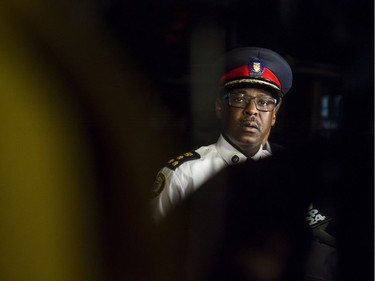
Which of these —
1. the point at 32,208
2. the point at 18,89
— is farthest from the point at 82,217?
the point at 18,89

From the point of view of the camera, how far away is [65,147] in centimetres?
195

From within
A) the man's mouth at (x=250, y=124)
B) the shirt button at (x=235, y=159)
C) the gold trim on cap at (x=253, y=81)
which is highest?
the gold trim on cap at (x=253, y=81)

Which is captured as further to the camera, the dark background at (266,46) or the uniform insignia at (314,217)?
the uniform insignia at (314,217)

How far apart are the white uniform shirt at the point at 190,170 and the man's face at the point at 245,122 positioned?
3 cm

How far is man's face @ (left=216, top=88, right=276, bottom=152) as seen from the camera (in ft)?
6.33

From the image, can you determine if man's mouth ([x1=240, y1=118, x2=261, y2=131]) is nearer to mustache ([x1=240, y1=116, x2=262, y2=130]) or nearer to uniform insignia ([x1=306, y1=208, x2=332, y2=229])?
mustache ([x1=240, y1=116, x2=262, y2=130])

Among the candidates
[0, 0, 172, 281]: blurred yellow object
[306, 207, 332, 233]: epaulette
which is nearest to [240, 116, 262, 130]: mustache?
[0, 0, 172, 281]: blurred yellow object

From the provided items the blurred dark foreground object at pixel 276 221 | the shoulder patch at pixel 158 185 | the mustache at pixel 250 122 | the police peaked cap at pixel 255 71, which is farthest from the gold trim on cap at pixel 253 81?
the shoulder patch at pixel 158 185

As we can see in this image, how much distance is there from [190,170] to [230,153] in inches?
6.4

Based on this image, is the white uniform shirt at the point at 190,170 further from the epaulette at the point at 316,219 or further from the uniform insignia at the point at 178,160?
the epaulette at the point at 316,219

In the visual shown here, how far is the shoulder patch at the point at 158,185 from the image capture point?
196 centimetres

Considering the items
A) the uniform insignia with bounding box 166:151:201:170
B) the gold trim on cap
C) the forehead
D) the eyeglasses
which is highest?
the gold trim on cap

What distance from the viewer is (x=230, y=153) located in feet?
6.41

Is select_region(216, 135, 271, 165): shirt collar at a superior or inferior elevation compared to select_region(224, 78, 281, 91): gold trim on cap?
inferior
